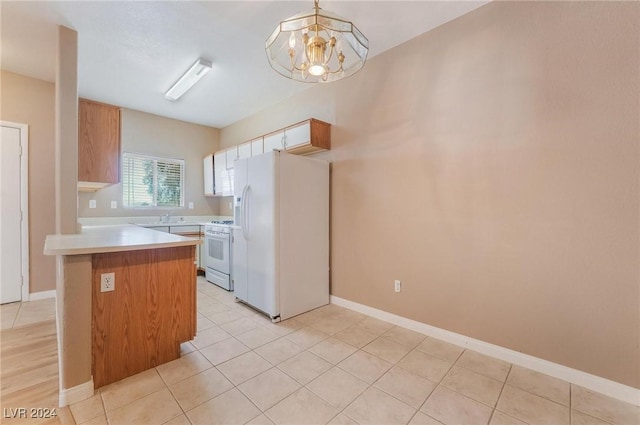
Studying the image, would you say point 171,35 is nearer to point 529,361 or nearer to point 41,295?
point 41,295

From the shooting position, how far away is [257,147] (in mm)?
4070

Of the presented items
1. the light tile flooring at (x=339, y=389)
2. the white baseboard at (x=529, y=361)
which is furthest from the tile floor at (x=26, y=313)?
the white baseboard at (x=529, y=361)

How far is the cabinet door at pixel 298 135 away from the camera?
3247 mm

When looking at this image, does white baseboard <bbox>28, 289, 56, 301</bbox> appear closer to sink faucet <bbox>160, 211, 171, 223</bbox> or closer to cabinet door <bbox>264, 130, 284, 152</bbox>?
sink faucet <bbox>160, 211, 171, 223</bbox>

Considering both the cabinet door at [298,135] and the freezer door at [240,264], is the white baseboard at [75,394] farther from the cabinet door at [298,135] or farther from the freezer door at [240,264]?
the cabinet door at [298,135]

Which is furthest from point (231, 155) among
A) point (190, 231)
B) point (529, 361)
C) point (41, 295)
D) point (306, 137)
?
point (529, 361)

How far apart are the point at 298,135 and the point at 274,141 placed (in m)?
0.53

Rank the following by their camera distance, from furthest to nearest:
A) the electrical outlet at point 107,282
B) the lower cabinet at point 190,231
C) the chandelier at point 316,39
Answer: the lower cabinet at point 190,231 < the electrical outlet at point 107,282 < the chandelier at point 316,39

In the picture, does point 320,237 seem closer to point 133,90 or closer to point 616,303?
point 616,303

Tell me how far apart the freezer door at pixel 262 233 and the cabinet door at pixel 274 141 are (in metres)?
0.72

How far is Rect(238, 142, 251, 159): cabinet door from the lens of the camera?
13.9 ft

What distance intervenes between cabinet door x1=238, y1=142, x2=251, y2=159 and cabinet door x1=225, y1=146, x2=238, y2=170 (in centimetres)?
12

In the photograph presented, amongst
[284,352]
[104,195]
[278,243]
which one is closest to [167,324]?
[284,352]

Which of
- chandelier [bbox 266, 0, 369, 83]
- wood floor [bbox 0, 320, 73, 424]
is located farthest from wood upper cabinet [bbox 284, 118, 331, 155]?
wood floor [bbox 0, 320, 73, 424]
